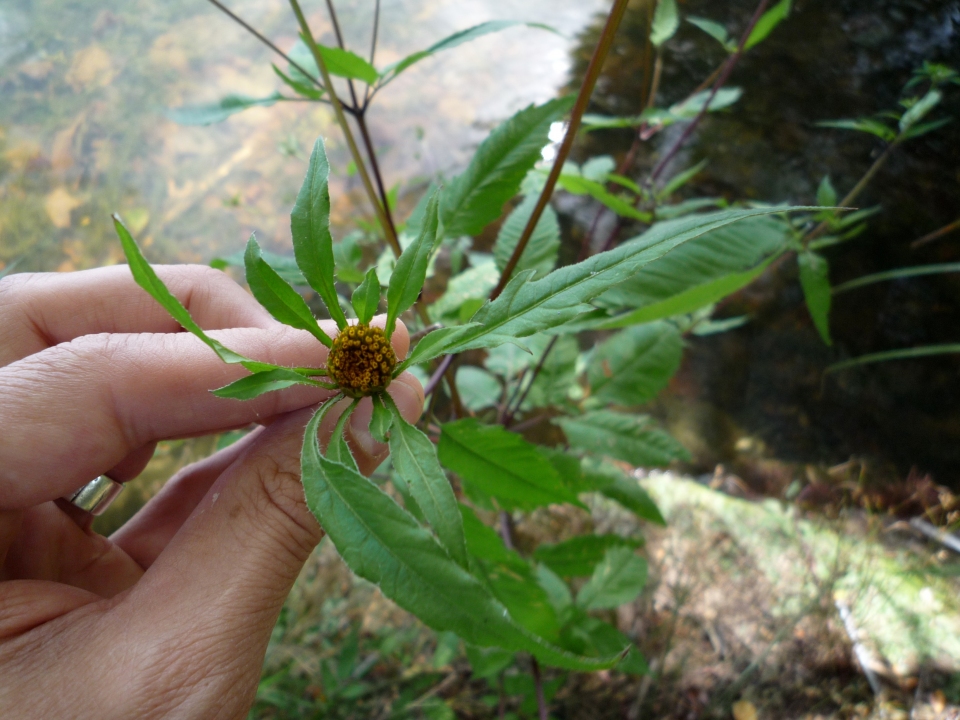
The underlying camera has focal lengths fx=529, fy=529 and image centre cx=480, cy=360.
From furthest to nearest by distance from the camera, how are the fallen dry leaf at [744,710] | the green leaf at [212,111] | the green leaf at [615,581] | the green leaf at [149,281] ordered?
the fallen dry leaf at [744,710]
the green leaf at [615,581]
the green leaf at [212,111]
the green leaf at [149,281]

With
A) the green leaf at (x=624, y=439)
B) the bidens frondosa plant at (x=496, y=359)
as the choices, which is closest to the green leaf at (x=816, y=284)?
the bidens frondosa plant at (x=496, y=359)

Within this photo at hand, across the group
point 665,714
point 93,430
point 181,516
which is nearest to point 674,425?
point 665,714

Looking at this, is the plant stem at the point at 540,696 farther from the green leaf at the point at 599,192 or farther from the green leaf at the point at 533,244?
the green leaf at the point at 599,192

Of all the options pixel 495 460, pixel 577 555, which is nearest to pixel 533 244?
pixel 495 460

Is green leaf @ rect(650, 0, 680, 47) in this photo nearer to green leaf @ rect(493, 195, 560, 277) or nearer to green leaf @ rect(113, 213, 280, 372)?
green leaf @ rect(493, 195, 560, 277)

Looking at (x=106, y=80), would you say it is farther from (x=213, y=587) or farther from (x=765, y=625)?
(x=765, y=625)

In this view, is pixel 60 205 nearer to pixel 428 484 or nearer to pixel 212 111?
pixel 212 111
